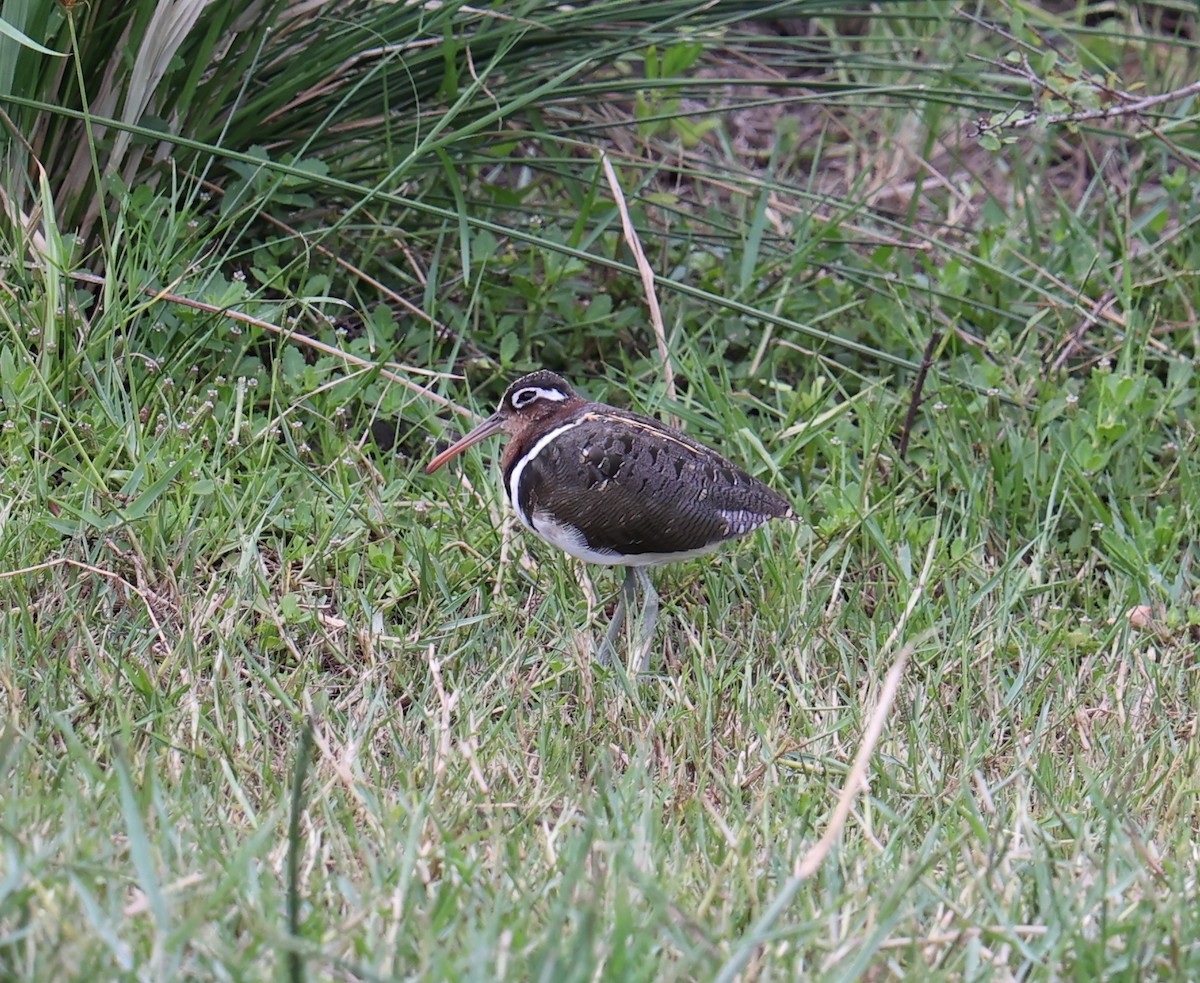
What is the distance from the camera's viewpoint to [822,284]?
5508 millimetres

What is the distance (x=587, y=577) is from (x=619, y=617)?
0.26m

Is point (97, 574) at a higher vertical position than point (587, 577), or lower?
higher

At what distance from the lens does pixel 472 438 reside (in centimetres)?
437

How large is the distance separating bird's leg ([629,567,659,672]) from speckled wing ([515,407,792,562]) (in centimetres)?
15

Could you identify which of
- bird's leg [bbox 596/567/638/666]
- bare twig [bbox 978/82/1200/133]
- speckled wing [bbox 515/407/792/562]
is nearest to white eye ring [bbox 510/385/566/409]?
speckled wing [bbox 515/407/792/562]

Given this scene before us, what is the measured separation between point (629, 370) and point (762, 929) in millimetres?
2970

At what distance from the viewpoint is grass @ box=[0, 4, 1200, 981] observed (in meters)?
2.80

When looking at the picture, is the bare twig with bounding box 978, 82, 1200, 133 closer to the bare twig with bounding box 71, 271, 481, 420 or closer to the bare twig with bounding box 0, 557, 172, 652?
the bare twig with bounding box 71, 271, 481, 420

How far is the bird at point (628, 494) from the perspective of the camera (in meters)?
3.98

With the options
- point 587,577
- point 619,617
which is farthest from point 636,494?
point 587,577

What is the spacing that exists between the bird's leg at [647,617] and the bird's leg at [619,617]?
4 centimetres

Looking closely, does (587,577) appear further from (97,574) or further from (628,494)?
(97,574)

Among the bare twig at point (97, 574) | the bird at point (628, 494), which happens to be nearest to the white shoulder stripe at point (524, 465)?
the bird at point (628, 494)

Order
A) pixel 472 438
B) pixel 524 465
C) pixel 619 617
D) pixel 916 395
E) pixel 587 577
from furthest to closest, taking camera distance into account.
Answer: pixel 916 395
pixel 587 577
pixel 472 438
pixel 619 617
pixel 524 465
